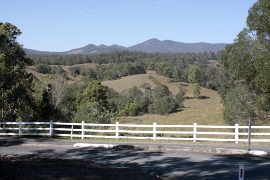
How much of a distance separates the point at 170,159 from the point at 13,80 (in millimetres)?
20787

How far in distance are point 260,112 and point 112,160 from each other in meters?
19.6

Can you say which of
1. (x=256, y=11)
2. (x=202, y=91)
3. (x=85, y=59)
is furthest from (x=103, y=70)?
(x=256, y=11)

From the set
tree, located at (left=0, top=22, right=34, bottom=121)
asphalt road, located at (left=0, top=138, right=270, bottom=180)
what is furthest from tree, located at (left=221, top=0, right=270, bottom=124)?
tree, located at (left=0, top=22, right=34, bottom=121)

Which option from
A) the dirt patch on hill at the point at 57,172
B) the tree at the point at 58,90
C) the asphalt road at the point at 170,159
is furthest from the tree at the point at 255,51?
the tree at the point at 58,90

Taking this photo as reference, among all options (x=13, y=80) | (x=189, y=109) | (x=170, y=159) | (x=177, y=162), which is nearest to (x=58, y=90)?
(x=13, y=80)

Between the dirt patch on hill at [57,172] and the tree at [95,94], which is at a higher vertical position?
the tree at [95,94]

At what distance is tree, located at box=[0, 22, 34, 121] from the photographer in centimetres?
3078

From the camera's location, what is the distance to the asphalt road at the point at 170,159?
37.1 ft

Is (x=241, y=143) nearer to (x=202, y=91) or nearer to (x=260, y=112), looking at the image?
(x=260, y=112)

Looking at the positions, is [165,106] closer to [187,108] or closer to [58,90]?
[187,108]

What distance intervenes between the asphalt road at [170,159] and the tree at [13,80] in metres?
13.7

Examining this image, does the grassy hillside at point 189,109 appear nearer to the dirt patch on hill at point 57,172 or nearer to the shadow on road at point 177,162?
the shadow on road at point 177,162

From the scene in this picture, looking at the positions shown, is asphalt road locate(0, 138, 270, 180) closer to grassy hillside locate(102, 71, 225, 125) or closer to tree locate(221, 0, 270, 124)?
tree locate(221, 0, 270, 124)

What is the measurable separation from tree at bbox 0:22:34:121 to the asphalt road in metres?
13.7
